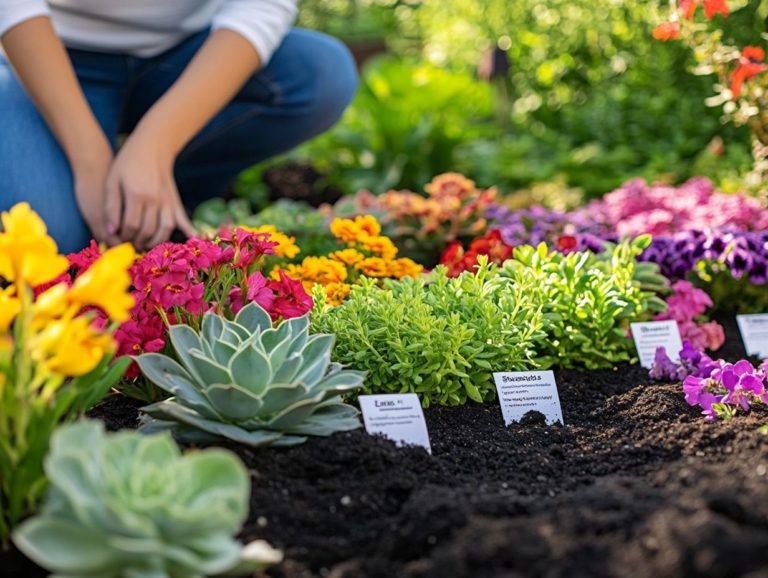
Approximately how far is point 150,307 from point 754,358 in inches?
65.0

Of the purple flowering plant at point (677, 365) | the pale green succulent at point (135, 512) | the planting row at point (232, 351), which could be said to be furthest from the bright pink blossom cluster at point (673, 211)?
the pale green succulent at point (135, 512)

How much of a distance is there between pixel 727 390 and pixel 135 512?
1.26 metres

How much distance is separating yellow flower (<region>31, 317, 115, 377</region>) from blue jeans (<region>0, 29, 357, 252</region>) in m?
1.53

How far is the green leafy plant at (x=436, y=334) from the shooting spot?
1911 mm

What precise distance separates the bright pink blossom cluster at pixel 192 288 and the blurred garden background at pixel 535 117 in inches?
81.0

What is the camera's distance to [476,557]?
3.71 ft

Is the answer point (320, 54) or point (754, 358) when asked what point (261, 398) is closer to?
point (754, 358)

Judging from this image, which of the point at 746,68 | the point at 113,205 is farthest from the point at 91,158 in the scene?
the point at 746,68

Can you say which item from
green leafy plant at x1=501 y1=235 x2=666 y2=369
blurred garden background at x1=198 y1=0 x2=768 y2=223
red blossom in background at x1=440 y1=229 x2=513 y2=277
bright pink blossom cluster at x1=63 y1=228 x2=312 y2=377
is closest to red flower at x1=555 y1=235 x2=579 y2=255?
red blossom in background at x1=440 y1=229 x2=513 y2=277

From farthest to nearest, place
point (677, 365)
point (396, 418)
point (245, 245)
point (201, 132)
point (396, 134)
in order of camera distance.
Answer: point (396, 134) < point (201, 132) < point (677, 365) < point (245, 245) < point (396, 418)

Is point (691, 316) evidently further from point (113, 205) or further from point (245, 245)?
point (113, 205)

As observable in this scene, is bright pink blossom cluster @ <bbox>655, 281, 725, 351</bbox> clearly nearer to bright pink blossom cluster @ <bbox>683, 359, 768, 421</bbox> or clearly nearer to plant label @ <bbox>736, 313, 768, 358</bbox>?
plant label @ <bbox>736, 313, 768, 358</bbox>

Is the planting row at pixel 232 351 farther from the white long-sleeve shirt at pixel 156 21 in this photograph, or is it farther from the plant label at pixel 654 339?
the white long-sleeve shirt at pixel 156 21

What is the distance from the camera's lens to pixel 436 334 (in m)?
1.91
